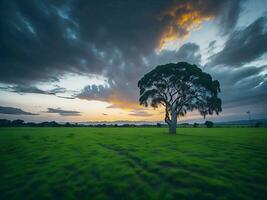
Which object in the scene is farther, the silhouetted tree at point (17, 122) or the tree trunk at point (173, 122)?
the silhouetted tree at point (17, 122)

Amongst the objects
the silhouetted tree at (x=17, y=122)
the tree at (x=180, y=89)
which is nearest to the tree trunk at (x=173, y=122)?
the tree at (x=180, y=89)

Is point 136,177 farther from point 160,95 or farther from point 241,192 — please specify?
point 160,95

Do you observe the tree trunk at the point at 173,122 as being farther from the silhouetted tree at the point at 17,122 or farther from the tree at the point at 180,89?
the silhouetted tree at the point at 17,122

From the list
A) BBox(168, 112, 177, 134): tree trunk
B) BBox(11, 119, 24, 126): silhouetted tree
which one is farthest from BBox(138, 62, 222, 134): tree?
BBox(11, 119, 24, 126): silhouetted tree

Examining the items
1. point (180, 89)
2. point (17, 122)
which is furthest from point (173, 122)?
point (17, 122)

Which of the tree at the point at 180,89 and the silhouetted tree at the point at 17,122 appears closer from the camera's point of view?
the tree at the point at 180,89

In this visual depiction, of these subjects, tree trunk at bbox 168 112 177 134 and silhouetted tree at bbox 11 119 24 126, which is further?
silhouetted tree at bbox 11 119 24 126

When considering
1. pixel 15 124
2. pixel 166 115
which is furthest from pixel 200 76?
pixel 15 124

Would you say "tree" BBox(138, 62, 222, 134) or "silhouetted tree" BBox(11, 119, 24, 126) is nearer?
"tree" BBox(138, 62, 222, 134)

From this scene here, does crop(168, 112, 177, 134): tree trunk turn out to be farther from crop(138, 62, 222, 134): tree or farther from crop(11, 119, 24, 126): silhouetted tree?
crop(11, 119, 24, 126): silhouetted tree

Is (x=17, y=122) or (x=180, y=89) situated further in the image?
(x=17, y=122)

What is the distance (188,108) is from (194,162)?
27651 millimetres

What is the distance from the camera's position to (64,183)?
791cm

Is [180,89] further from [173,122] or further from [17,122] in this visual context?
[17,122]
